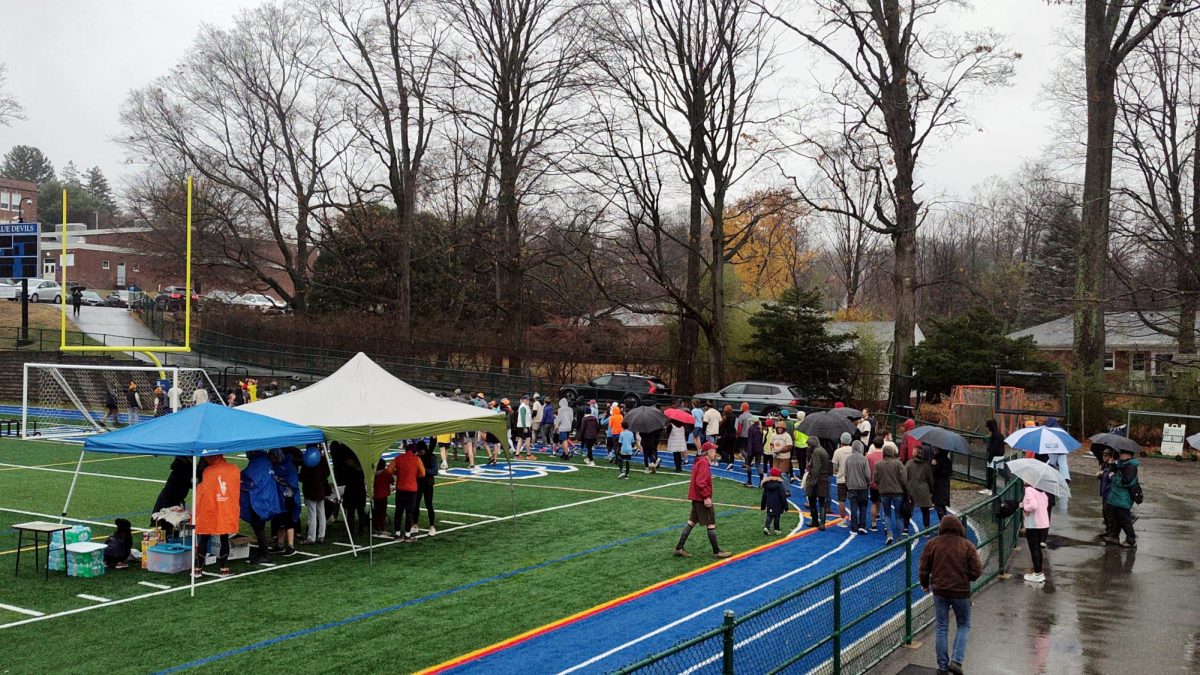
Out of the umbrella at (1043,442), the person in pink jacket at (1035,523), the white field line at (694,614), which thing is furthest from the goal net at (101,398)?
the person in pink jacket at (1035,523)

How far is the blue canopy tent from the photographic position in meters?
12.6

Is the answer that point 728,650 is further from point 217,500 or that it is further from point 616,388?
point 616,388

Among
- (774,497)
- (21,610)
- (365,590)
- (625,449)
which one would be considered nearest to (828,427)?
(774,497)

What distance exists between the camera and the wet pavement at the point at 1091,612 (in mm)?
9953

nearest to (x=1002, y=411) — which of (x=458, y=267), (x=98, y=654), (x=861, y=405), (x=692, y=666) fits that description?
(x=861, y=405)

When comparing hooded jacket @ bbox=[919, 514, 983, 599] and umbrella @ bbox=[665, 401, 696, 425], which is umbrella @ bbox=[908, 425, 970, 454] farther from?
hooded jacket @ bbox=[919, 514, 983, 599]

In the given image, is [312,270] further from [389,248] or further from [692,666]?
[692,666]

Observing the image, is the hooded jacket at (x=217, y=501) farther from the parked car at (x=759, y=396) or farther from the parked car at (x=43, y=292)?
the parked car at (x=43, y=292)

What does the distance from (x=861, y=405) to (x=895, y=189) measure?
9441 millimetres

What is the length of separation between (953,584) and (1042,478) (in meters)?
5.12

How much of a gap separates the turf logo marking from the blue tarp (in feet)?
32.2

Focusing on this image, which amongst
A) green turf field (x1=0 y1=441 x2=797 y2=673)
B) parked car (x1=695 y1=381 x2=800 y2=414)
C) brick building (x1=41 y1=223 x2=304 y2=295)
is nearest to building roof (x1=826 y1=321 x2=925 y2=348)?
parked car (x1=695 y1=381 x2=800 y2=414)

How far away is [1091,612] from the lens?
1197cm

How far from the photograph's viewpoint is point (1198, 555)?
15.6 meters
